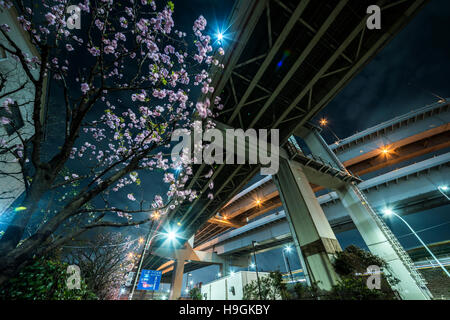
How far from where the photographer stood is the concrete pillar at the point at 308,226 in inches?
327

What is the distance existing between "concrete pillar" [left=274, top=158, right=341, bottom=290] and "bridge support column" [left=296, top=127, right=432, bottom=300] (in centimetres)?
382

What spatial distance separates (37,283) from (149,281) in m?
23.8

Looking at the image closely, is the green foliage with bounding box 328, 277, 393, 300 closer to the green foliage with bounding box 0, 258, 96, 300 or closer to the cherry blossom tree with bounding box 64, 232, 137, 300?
the green foliage with bounding box 0, 258, 96, 300

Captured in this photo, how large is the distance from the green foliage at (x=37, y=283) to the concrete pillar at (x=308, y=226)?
1011 cm

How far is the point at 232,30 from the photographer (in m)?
7.41

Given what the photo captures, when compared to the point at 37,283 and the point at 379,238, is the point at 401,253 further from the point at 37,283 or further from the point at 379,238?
the point at 37,283

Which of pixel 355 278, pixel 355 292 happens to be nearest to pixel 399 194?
pixel 355 278

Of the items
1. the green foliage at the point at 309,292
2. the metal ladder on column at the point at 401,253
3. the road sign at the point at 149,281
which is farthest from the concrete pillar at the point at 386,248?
the road sign at the point at 149,281

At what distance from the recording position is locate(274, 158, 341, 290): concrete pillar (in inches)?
327

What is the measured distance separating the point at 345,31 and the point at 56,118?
15857 millimetres

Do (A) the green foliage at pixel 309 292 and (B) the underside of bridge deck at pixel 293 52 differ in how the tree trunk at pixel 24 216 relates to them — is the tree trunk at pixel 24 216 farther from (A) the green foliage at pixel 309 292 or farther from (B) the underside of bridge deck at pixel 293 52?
(A) the green foliage at pixel 309 292
